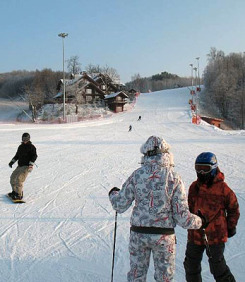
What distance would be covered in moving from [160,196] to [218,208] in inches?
26.4

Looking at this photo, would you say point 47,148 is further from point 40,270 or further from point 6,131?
point 40,270

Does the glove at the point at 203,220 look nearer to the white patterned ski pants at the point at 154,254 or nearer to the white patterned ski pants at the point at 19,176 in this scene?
the white patterned ski pants at the point at 154,254

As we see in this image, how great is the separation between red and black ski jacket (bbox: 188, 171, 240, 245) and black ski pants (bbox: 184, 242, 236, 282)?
8 centimetres

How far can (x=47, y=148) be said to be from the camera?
1593 centimetres

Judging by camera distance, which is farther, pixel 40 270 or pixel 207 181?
pixel 40 270

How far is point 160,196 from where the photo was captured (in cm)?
269

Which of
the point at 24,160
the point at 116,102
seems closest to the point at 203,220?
the point at 24,160

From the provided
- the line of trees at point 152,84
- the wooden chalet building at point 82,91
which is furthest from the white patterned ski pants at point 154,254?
the line of trees at point 152,84

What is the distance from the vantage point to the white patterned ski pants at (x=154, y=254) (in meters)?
2.72

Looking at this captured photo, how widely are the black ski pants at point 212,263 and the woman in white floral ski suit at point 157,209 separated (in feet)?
1.26

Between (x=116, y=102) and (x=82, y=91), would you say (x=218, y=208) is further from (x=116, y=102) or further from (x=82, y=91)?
(x=82, y=91)

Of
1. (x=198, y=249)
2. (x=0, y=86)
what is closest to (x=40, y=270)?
(x=198, y=249)

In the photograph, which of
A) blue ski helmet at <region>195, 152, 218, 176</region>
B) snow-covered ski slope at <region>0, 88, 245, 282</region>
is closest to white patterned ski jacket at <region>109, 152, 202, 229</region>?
blue ski helmet at <region>195, 152, 218, 176</region>

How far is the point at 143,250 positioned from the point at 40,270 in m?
1.84
